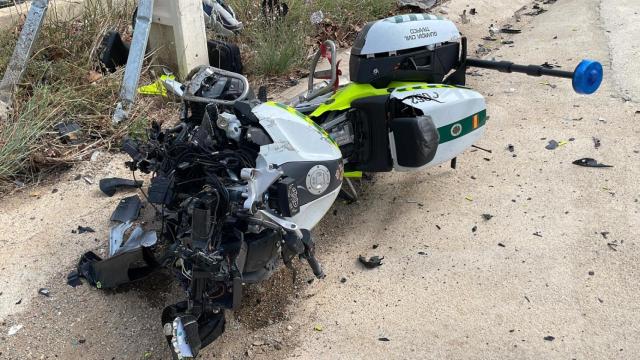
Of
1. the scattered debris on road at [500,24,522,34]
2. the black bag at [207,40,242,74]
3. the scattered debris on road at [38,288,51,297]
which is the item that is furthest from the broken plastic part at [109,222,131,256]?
the scattered debris on road at [500,24,522,34]

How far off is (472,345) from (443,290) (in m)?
0.40

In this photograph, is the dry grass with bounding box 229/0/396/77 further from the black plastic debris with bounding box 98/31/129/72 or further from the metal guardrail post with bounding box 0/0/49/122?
the metal guardrail post with bounding box 0/0/49/122

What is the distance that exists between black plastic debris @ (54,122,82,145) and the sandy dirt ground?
263mm

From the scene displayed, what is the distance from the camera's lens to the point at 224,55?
5207 mm

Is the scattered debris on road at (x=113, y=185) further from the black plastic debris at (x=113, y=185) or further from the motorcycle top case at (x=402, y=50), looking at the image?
the motorcycle top case at (x=402, y=50)

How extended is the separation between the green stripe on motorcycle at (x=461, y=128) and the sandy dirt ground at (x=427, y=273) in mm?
484

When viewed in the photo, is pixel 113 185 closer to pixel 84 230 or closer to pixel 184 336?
pixel 84 230

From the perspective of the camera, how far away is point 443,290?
3.07 metres

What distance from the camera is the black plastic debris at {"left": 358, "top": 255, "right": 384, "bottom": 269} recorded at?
3.27 metres

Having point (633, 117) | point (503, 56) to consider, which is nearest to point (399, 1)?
point (503, 56)

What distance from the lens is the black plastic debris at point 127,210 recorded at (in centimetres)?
346

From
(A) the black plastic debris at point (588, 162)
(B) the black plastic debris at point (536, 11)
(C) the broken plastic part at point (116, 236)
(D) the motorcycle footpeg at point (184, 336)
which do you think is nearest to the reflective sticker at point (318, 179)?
(D) the motorcycle footpeg at point (184, 336)

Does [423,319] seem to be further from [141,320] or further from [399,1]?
[399,1]

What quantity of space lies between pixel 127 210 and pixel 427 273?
176 cm
